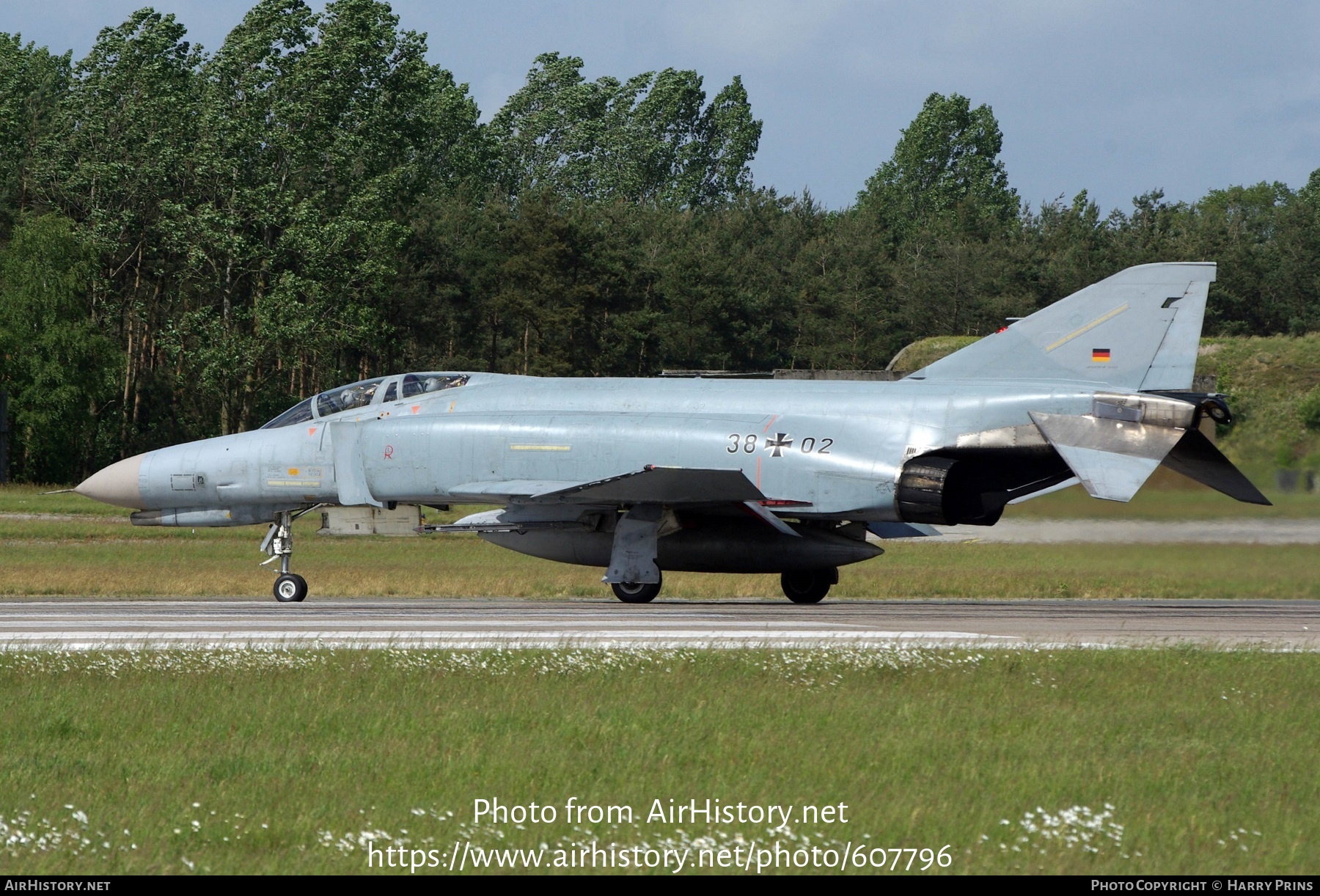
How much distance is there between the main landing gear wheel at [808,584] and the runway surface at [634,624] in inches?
13.3

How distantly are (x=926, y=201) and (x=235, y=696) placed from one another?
104 metres

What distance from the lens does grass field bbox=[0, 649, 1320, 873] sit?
6051 mm

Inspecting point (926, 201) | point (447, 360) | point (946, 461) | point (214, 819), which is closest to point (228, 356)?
point (447, 360)

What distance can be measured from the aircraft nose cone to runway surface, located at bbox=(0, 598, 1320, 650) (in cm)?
161

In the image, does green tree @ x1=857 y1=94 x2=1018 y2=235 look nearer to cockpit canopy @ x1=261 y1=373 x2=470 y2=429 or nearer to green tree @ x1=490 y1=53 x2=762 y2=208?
green tree @ x1=490 y1=53 x2=762 y2=208

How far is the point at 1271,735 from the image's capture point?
27.6ft

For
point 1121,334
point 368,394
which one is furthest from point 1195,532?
point 368,394

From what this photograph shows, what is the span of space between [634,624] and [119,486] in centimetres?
860

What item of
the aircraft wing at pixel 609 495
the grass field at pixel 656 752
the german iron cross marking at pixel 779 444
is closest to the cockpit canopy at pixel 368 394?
the aircraft wing at pixel 609 495

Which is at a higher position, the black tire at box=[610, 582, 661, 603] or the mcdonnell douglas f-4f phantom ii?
the mcdonnell douglas f-4f phantom ii

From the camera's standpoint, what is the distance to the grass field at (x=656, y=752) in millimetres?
6051

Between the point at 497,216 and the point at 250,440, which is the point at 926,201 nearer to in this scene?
the point at 497,216

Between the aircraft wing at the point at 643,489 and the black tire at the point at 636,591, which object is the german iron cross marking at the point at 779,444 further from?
the black tire at the point at 636,591

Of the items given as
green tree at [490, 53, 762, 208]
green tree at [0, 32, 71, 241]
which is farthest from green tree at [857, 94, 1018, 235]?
green tree at [0, 32, 71, 241]
